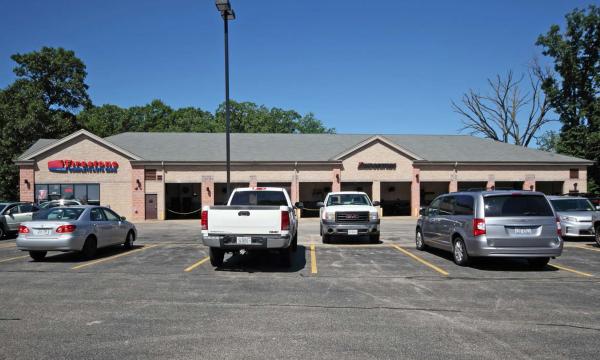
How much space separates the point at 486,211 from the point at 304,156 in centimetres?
2406

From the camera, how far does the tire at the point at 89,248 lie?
11039 mm

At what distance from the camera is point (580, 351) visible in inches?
178

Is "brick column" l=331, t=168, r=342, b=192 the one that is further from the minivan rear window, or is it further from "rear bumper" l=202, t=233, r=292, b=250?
"rear bumper" l=202, t=233, r=292, b=250

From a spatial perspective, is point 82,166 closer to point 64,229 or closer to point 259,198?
point 64,229

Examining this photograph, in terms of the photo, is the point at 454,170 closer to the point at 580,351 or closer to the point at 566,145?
the point at 566,145

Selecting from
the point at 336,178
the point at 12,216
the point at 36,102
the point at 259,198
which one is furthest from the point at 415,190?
the point at 36,102

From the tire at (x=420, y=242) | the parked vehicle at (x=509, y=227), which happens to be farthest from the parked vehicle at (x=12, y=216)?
the parked vehicle at (x=509, y=227)

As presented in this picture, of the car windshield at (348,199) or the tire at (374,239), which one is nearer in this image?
the tire at (374,239)

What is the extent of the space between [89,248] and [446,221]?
9.64m

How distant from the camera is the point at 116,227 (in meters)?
12.6

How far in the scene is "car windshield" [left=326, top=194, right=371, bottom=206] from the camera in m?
15.1

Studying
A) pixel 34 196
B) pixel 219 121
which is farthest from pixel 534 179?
pixel 219 121

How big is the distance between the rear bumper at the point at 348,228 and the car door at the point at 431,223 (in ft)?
6.75

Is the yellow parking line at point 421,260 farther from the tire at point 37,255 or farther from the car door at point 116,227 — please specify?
the tire at point 37,255
